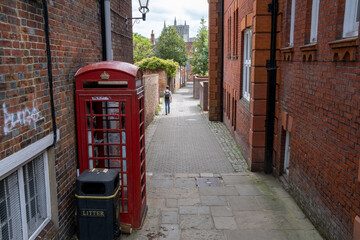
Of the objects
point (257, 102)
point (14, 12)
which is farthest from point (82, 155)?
point (257, 102)

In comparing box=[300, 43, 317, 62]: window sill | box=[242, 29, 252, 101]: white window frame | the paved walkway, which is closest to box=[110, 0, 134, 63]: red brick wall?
the paved walkway

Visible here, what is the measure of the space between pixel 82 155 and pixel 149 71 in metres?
27.3

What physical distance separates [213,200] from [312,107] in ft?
9.60

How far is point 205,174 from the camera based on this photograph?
926cm

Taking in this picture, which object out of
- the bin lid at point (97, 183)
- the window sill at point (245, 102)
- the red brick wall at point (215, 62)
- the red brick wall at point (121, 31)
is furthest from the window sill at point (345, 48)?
the red brick wall at point (215, 62)

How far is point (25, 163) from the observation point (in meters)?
3.98

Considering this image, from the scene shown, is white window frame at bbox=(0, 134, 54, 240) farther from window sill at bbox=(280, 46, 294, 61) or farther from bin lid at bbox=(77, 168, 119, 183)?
window sill at bbox=(280, 46, 294, 61)

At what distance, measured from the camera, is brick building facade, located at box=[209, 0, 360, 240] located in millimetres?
4750

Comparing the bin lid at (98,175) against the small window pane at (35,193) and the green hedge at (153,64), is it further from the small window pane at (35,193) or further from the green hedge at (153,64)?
the green hedge at (153,64)

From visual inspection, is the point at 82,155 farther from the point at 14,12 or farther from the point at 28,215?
the point at 14,12

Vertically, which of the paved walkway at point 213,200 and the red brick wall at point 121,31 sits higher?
the red brick wall at point 121,31

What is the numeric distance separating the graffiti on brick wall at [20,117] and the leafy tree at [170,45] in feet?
154

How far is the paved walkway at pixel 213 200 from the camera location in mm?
6020

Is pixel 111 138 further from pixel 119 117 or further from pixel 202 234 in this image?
pixel 202 234
